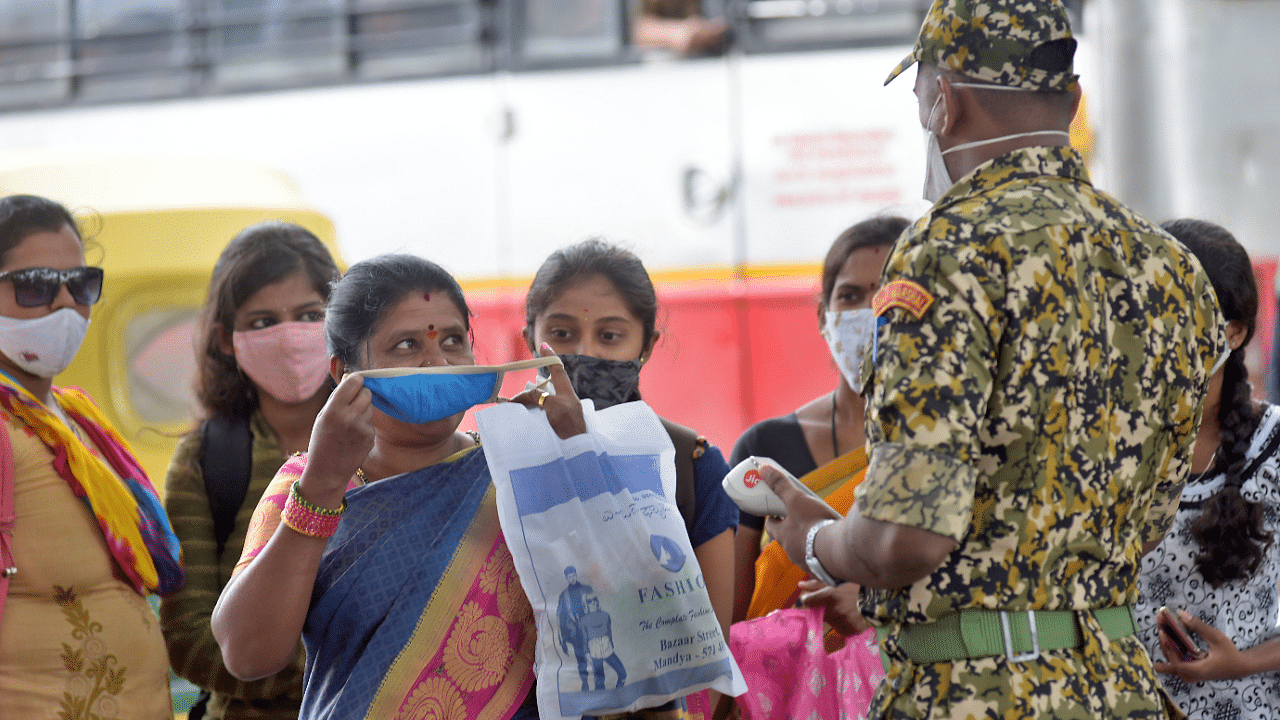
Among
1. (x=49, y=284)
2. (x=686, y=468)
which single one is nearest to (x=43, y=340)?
(x=49, y=284)

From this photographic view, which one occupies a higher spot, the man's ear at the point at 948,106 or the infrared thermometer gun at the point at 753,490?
the man's ear at the point at 948,106

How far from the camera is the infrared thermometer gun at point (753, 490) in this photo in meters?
1.80

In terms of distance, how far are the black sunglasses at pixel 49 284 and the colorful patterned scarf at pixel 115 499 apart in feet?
0.61

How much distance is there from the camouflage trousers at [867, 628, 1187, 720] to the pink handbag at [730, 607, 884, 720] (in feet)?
2.63

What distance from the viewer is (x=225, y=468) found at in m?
2.57

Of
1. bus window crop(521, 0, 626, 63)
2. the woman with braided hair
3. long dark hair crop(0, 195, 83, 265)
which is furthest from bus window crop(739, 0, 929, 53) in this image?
long dark hair crop(0, 195, 83, 265)

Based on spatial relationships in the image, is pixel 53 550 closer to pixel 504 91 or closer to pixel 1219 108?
pixel 504 91

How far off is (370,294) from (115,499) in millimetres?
824

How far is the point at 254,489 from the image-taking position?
8.39 feet

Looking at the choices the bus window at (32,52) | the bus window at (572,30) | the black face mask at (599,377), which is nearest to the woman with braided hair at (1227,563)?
the black face mask at (599,377)

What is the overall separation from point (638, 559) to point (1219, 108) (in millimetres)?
4508

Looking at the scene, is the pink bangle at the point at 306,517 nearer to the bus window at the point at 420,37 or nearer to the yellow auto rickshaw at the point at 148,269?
the yellow auto rickshaw at the point at 148,269

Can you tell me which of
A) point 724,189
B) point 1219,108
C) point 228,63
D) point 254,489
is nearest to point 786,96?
point 724,189

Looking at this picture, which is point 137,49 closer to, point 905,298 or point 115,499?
point 115,499
